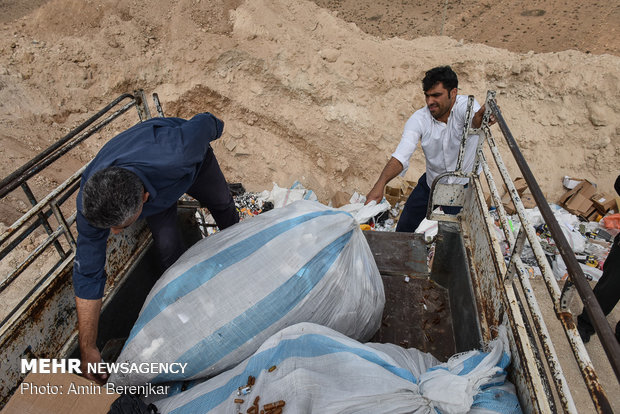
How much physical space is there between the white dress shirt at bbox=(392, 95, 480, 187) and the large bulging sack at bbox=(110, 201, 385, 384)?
1306 millimetres

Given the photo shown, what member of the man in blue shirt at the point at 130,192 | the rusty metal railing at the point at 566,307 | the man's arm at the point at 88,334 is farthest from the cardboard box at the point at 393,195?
the man's arm at the point at 88,334


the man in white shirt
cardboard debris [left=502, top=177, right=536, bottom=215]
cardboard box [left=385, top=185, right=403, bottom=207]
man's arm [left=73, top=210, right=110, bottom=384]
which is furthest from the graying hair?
cardboard debris [left=502, top=177, right=536, bottom=215]

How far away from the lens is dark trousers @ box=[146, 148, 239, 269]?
238 centimetres

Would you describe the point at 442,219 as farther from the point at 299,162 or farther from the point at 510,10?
the point at 510,10

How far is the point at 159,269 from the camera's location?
2.64 metres

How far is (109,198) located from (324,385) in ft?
3.72

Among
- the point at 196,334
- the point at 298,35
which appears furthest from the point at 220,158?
the point at 196,334

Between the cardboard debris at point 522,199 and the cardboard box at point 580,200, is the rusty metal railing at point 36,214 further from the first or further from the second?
the cardboard box at point 580,200

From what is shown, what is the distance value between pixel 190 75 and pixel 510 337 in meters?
5.50

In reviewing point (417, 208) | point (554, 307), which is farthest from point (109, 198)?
point (417, 208)

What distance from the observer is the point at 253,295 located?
1.70 meters

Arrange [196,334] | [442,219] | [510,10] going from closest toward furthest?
[196,334] < [442,219] < [510,10]

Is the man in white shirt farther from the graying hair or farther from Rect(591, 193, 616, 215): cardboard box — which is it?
Rect(591, 193, 616, 215): cardboard box

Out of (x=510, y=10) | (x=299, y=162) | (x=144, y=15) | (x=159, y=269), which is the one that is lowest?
(x=299, y=162)
